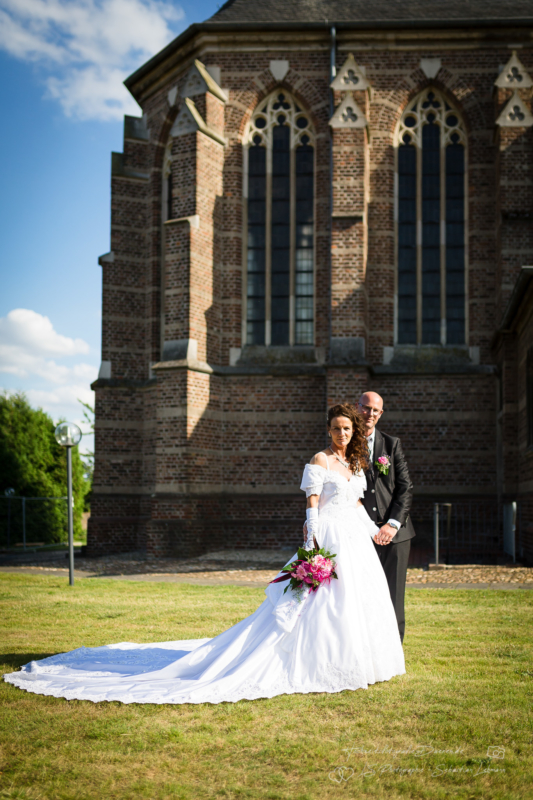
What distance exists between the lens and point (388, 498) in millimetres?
5770

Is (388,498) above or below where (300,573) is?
above

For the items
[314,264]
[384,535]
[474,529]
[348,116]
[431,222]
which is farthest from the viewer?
[431,222]

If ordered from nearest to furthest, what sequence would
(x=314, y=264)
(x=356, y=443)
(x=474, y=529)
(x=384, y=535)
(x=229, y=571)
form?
1. (x=356, y=443)
2. (x=384, y=535)
3. (x=229, y=571)
4. (x=474, y=529)
5. (x=314, y=264)

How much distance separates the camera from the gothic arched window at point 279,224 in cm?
1638

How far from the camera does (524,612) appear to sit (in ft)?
25.2

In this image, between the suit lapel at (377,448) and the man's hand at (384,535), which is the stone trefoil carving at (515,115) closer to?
the suit lapel at (377,448)

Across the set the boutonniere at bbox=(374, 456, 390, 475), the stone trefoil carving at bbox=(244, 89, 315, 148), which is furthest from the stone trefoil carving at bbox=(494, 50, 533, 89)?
the boutonniere at bbox=(374, 456, 390, 475)

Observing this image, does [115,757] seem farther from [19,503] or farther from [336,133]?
[19,503]

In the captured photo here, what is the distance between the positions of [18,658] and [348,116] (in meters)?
13.1

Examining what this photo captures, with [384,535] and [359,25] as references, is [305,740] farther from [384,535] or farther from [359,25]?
[359,25]

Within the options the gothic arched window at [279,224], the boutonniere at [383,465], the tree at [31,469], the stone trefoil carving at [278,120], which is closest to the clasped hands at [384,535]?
the boutonniere at [383,465]

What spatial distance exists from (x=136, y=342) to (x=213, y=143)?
15.8 ft

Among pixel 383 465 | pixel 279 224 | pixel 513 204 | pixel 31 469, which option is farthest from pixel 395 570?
pixel 31 469

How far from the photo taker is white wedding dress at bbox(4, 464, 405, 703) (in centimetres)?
464
